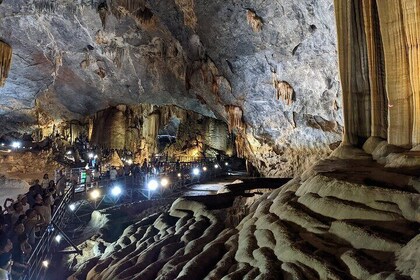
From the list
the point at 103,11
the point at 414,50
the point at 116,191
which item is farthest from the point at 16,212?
the point at 103,11

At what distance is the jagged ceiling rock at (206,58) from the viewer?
11930mm

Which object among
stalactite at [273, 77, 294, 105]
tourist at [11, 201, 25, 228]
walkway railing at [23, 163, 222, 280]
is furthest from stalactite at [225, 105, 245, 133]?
tourist at [11, 201, 25, 228]

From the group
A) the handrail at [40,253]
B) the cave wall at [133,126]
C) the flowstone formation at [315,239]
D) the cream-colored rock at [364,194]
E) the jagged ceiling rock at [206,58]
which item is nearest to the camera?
the flowstone formation at [315,239]

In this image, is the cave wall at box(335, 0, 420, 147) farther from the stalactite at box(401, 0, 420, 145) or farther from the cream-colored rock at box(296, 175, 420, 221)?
the cream-colored rock at box(296, 175, 420, 221)

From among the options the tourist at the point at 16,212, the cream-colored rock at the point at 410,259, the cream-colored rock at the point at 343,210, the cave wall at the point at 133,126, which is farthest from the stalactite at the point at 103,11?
the cream-colored rock at the point at 410,259

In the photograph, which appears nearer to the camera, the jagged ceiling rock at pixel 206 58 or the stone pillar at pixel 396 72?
the stone pillar at pixel 396 72

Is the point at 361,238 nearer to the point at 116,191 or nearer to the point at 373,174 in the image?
the point at 373,174

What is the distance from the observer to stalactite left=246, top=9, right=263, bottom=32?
11586 mm

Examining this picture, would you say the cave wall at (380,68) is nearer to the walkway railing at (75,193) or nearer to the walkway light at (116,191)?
the walkway railing at (75,193)

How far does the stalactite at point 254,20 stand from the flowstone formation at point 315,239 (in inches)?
250

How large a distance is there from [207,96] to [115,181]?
683 centimetres

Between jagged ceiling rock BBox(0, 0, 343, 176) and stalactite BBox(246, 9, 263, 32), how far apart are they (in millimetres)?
34

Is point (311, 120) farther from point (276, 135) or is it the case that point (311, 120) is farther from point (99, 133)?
point (99, 133)

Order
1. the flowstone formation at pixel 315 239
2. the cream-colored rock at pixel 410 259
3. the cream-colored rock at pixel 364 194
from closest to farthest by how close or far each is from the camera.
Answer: the cream-colored rock at pixel 410 259, the flowstone formation at pixel 315 239, the cream-colored rock at pixel 364 194
